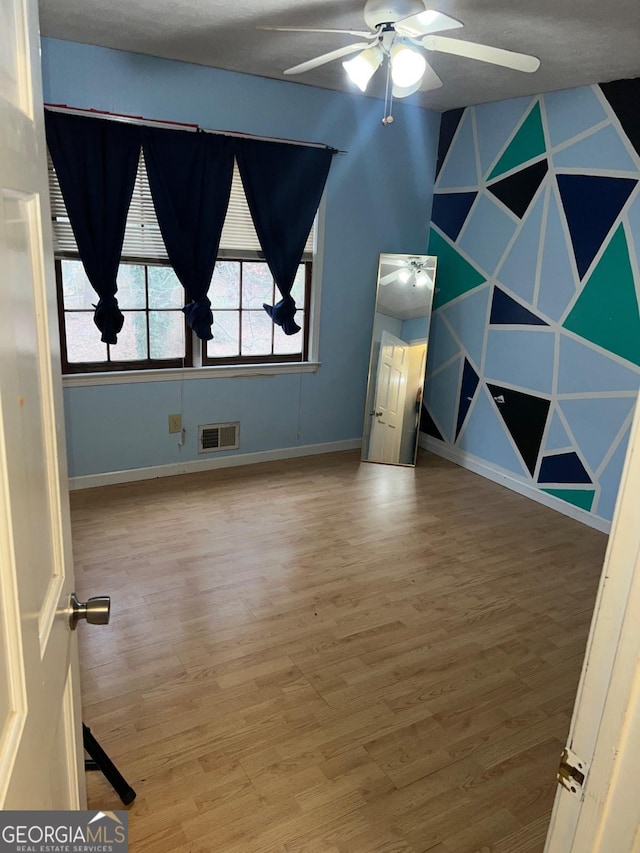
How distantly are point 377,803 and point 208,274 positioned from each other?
3.14 m

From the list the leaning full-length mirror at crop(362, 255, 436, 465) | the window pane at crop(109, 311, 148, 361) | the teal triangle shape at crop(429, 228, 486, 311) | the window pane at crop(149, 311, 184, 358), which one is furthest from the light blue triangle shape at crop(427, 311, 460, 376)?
the window pane at crop(109, 311, 148, 361)

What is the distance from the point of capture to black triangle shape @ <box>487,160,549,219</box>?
396cm

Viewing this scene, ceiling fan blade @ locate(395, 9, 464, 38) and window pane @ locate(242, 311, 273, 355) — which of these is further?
window pane @ locate(242, 311, 273, 355)

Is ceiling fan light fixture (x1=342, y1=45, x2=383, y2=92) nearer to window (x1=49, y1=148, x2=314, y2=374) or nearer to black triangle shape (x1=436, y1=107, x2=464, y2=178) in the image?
window (x1=49, y1=148, x2=314, y2=374)

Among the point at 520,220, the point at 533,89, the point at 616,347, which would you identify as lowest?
the point at 616,347

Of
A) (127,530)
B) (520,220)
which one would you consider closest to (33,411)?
(127,530)

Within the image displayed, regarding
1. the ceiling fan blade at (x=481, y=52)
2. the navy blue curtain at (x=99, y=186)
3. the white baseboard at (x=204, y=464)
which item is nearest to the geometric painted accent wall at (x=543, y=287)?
the white baseboard at (x=204, y=464)

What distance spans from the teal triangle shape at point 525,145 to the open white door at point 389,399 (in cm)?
141

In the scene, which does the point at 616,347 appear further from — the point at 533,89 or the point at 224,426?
the point at 224,426

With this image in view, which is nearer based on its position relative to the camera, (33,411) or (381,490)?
(33,411)

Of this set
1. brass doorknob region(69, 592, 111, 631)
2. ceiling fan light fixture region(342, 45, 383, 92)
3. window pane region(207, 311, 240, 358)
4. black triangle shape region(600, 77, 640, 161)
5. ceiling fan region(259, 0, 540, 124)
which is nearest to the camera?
brass doorknob region(69, 592, 111, 631)

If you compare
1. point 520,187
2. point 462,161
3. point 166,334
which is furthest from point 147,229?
point 520,187

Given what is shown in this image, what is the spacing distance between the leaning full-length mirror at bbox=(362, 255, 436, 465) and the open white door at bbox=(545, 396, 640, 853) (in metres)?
3.86

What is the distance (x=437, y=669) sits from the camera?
8.16 feet
